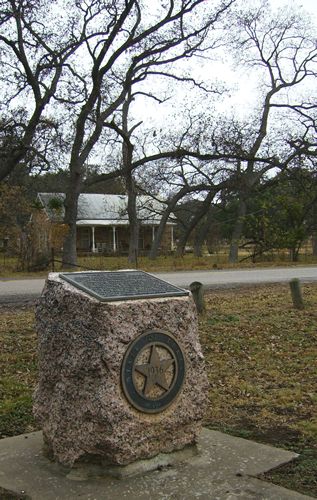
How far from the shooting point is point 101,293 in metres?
4.18

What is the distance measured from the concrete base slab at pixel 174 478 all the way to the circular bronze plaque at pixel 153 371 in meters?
0.48

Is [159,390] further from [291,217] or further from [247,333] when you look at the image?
[291,217]

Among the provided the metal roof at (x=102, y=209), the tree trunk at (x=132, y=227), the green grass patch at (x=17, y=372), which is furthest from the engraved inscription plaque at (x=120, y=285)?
the metal roof at (x=102, y=209)

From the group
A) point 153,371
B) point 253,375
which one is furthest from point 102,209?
point 153,371

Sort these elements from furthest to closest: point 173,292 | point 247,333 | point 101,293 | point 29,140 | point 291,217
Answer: point 291,217, point 29,140, point 247,333, point 173,292, point 101,293

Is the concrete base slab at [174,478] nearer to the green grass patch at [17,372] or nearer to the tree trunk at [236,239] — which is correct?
the green grass patch at [17,372]

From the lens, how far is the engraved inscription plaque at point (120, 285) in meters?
4.20

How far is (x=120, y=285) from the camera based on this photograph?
14.8ft

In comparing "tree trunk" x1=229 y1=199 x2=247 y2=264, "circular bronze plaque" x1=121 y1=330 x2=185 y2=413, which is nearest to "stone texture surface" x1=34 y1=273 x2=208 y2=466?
"circular bronze plaque" x1=121 y1=330 x2=185 y2=413

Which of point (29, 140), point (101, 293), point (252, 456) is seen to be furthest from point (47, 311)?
point (29, 140)

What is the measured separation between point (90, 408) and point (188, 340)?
0.90 metres

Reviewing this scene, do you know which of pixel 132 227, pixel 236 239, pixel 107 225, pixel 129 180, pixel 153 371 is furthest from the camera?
pixel 107 225

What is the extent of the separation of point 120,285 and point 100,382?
2.72 feet

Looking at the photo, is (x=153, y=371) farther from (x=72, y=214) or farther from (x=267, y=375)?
(x=72, y=214)
